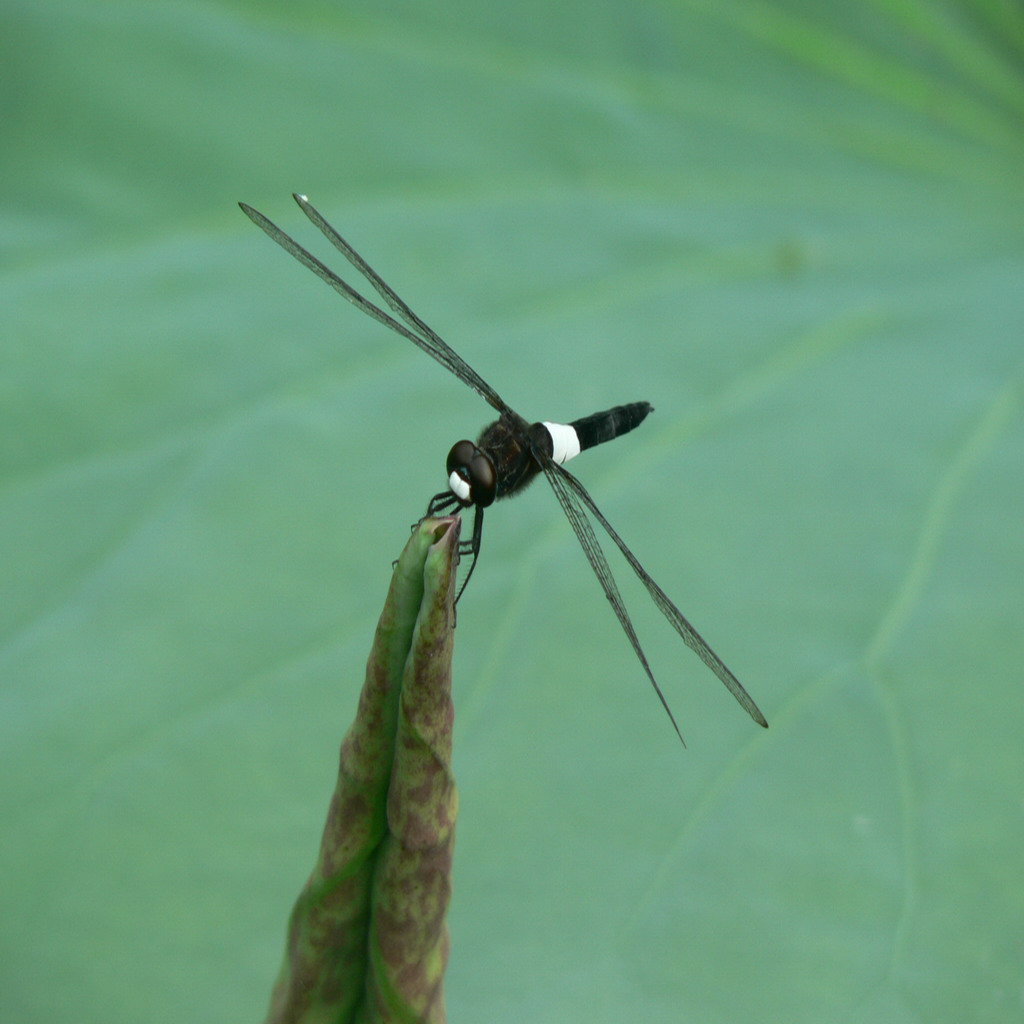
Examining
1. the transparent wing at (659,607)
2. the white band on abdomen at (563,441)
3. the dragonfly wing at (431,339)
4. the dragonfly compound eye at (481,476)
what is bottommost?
the transparent wing at (659,607)

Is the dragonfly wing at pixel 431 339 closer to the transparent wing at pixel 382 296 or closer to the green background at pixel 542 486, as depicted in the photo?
the transparent wing at pixel 382 296

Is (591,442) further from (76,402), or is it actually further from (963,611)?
(76,402)

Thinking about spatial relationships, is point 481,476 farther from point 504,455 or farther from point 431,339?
point 431,339

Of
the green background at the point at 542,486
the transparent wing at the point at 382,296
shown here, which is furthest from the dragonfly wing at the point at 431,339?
the green background at the point at 542,486

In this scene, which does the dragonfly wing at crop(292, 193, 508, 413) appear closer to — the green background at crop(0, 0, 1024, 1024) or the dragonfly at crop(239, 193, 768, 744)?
the dragonfly at crop(239, 193, 768, 744)

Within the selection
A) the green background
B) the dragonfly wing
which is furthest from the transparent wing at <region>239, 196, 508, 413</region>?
the green background
